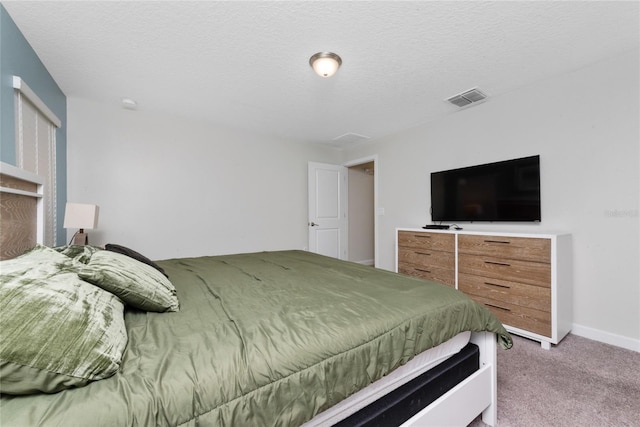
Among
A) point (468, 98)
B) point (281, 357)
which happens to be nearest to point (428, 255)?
point (468, 98)

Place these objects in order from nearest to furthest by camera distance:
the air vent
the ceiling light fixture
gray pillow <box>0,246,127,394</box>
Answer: gray pillow <box>0,246,127,394</box> < the ceiling light fixture < the air vent

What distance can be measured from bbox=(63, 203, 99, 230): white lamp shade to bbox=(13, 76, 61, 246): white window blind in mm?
142

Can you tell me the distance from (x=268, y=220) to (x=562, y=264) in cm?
338

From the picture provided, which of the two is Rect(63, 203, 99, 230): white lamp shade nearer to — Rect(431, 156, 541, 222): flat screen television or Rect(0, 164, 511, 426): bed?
Rect(0, 164, 511, 426): bed

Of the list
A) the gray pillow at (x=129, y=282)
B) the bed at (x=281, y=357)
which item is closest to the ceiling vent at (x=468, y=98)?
the bed at (x=281, y=357)

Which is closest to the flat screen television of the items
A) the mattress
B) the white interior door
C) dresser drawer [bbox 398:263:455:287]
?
dresser drawer [bbox 398:263:455:287]

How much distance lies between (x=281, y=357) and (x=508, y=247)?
237 cm

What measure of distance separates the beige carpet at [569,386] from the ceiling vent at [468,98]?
2.38 m

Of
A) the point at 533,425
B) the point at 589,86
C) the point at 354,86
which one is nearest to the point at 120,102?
the point at 354,86

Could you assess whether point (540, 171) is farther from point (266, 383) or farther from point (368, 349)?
point (266, 383)

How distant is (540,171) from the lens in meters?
2.52

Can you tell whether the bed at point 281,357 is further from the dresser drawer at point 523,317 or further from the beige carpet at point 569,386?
the dresser drawer at point 523,317

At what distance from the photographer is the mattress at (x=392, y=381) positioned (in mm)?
889

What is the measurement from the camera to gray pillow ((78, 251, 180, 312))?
97cm
